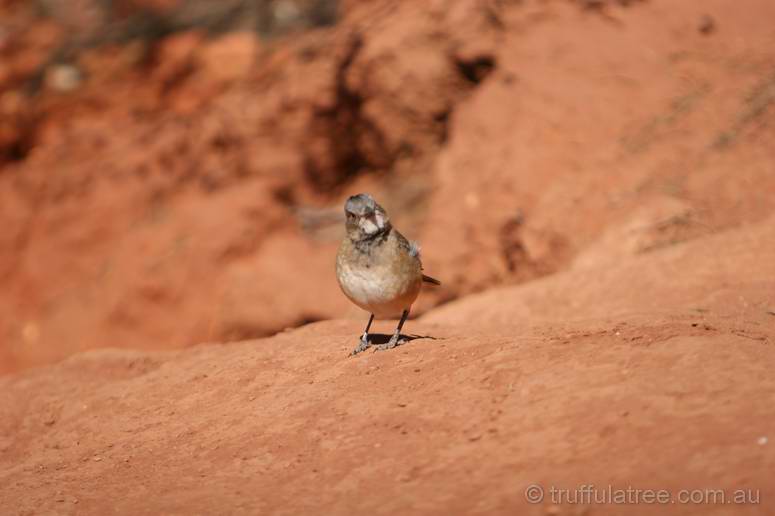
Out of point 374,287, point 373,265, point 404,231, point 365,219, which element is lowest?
point 404,231

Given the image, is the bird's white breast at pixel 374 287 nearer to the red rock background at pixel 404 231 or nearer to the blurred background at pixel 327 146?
the red rock background at pixel 404 231

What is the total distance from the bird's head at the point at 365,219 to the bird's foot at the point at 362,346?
620mm

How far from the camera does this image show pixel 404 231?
11.1 meters

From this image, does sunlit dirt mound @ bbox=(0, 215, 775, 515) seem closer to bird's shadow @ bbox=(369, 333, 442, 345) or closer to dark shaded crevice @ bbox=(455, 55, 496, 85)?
bird's shadow @ bbox=(369, 333, 442, 345)

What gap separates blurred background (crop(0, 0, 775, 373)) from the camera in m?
9.62

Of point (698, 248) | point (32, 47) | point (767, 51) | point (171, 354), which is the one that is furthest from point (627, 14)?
point (32, 47)

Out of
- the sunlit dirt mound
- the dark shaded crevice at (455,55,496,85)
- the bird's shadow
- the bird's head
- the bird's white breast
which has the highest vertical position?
the dark shaded crevice at (455,55,496,85)

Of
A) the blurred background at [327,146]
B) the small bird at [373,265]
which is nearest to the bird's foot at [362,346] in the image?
the small bird at [373,265]

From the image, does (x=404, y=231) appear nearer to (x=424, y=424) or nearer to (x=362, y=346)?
(x=362, y=346)

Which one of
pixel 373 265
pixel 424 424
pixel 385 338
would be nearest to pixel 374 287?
pixel 373 265

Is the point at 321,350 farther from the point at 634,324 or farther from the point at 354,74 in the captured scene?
the point at 354,74

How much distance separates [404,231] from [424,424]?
7.54m

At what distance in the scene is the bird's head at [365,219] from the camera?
5160 millimetres

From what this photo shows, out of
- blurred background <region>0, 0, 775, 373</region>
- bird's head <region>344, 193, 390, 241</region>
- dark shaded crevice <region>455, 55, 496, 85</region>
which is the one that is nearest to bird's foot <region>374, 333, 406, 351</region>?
bird's head <region>344, 193, 390, 241</region>
